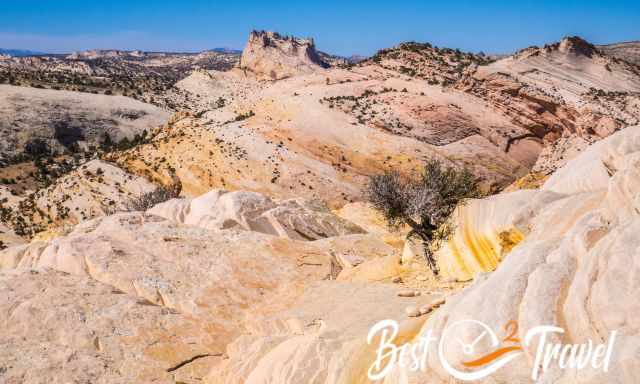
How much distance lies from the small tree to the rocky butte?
1.25 meters

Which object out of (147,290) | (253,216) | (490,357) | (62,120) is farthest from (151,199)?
(62,120)

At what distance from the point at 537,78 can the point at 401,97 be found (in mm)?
17082

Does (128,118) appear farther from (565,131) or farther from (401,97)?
(565,131)

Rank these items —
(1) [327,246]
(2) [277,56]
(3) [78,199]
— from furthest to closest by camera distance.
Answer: (2) [277,56]
(3) [78,199]
(1) [327,246]

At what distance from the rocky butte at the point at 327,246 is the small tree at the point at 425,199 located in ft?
4.09

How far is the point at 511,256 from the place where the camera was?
10.6 meters

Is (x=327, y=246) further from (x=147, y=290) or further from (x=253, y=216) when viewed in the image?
(x=147, y=290)

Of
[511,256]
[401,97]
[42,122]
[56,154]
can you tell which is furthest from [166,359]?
[42,122]

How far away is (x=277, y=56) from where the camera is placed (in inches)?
6245

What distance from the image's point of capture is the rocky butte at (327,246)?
8.71m

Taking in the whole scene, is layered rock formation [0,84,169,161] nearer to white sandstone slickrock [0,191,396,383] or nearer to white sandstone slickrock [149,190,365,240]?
white sandstone slickrock [149,190,365,240]

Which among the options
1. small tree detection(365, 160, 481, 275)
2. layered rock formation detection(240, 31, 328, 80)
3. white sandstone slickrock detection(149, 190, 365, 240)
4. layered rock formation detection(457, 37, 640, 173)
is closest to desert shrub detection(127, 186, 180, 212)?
white sandstone slickrock detection(149, 190, 365, 240)

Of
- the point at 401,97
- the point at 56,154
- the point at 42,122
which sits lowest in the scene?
the point at 56,154

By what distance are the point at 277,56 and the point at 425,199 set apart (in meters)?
149
